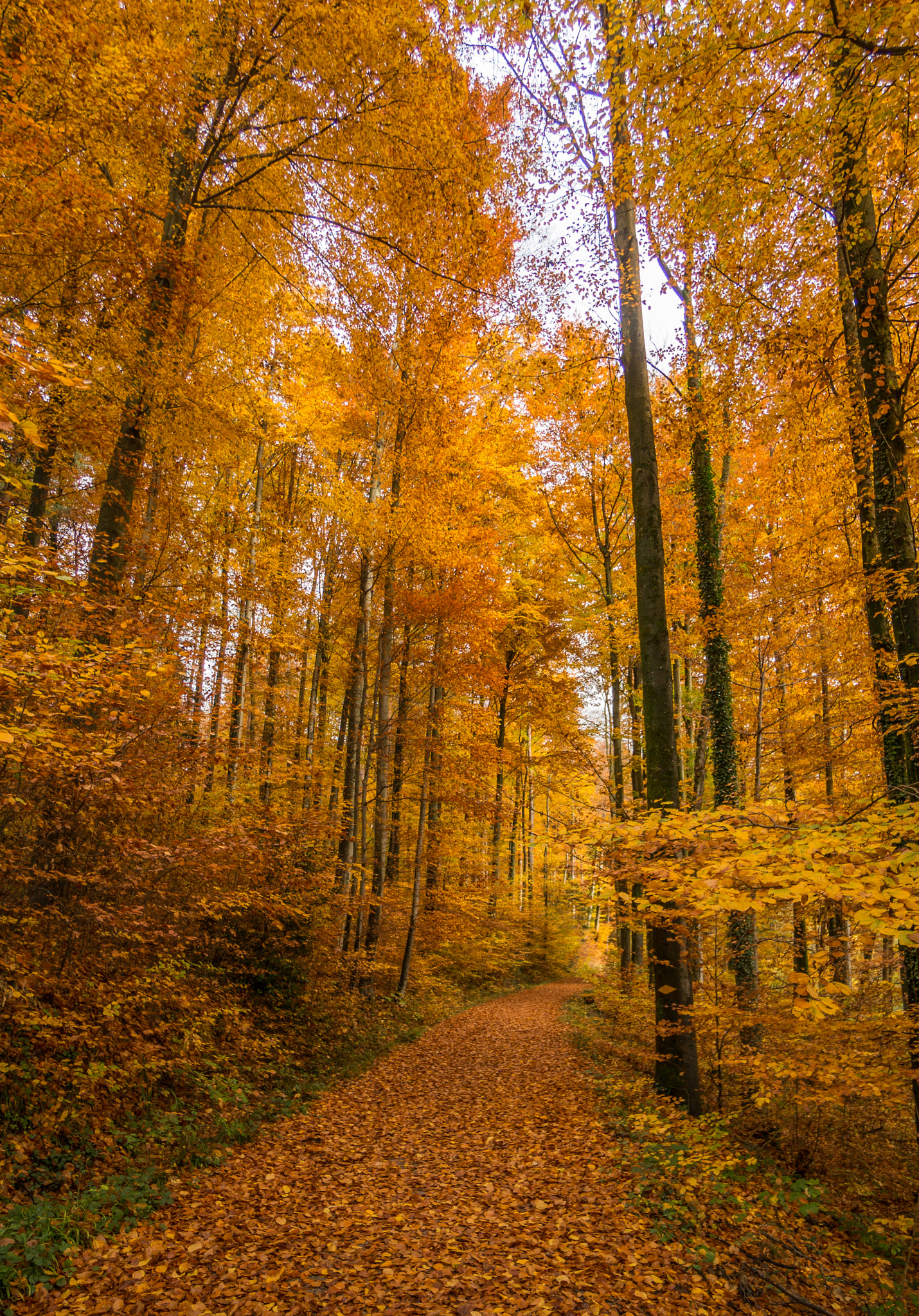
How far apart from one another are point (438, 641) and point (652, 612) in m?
6.13

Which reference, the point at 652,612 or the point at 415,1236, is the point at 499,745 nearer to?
the point at 652,612

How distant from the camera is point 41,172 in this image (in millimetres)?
5957

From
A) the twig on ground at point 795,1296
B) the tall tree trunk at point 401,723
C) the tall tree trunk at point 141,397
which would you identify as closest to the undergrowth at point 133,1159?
the twig on ground at point 795,1296

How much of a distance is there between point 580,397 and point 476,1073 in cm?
907

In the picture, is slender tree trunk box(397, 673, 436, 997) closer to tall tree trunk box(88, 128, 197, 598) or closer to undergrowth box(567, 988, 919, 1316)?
undergrowth box(567, 988, 919, 1316)

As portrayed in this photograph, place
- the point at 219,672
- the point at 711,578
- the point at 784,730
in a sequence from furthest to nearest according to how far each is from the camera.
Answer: the point at 219,672 < the point at 784,730 < the point at 711,578

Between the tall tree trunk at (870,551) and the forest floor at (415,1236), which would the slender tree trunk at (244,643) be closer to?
the forest floor at (415,1236)

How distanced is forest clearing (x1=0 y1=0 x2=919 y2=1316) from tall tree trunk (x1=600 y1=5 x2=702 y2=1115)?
0.05 metres

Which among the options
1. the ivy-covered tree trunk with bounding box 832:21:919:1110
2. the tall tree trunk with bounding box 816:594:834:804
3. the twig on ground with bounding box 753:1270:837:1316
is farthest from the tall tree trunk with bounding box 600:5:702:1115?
the tall tree trunk with bounding box 816:594:834:804

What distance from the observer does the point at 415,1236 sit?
4.01m

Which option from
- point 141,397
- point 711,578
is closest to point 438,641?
point 711,578

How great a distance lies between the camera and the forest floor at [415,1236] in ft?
10.8

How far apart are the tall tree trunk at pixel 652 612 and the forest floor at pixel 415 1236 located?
1.11 m

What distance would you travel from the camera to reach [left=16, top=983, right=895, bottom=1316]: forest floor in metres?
3.29
